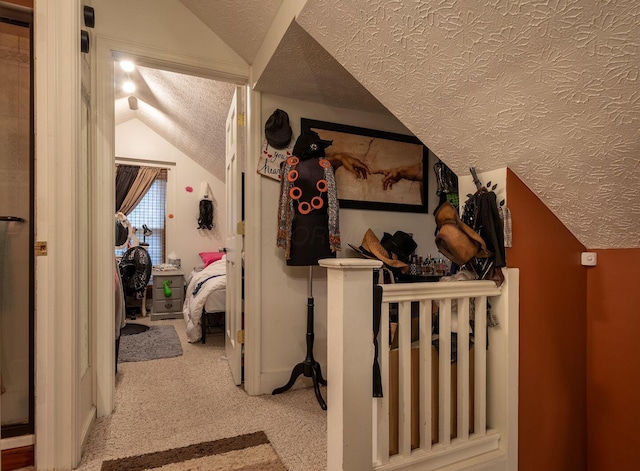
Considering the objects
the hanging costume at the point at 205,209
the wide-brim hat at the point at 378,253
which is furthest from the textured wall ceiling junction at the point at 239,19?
the hanging costume at the point at 205,209

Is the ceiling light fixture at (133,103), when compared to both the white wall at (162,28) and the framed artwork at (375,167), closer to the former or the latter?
the white wall at (162,28)

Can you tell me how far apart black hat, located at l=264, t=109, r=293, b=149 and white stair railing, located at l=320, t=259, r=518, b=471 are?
51.2 inches

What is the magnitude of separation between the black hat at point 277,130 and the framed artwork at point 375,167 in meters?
0.17

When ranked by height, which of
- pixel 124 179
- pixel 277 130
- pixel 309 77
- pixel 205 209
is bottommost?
pixel 205 209

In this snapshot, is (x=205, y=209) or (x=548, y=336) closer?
(x=548, y=336)

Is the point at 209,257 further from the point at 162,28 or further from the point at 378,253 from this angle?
the point at 378,253

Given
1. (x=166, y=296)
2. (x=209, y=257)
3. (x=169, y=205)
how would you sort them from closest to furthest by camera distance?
(x=166, y=296) → (x=209, y=257) → (x=169, y=205)

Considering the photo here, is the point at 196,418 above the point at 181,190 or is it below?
below

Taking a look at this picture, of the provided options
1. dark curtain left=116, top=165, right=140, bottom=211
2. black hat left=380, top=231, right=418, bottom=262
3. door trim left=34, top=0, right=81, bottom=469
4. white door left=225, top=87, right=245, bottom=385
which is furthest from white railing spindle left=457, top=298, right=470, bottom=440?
dark curtain left=116, top=165, right=140, bottom=211

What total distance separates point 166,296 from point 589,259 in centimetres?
447

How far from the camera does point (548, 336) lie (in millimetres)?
1396

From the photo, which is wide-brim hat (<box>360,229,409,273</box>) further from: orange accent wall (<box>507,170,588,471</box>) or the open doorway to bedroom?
the open doorway to bedroom

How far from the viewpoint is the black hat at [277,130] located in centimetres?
216

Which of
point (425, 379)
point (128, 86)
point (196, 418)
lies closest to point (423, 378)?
point (425, 379)
